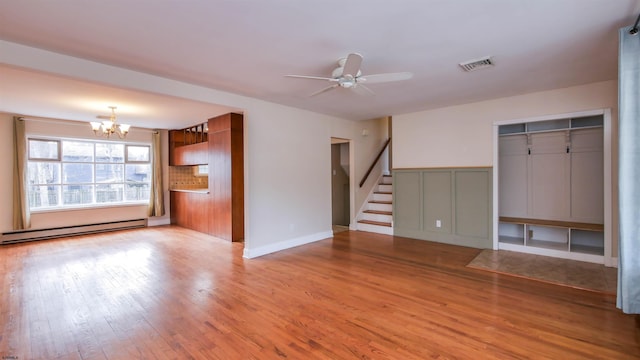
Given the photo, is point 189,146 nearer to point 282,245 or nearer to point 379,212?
point 282,245

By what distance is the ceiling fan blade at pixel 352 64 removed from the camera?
252cm

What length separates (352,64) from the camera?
105 inches

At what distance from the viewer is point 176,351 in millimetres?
2195

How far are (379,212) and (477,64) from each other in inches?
159

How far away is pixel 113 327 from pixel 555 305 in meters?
4.20

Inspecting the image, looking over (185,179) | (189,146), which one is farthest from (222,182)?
(185,179)

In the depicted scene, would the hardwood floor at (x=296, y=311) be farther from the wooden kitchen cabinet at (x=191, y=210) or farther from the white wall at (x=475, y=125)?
the wooden kitchen cabinet at (x=191, y=210)

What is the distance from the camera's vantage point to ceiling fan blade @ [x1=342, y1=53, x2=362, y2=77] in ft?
8.27

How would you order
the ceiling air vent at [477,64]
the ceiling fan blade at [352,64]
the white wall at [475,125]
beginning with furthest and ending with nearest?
the white wall at [475,125]
the ceiling air vent at [477,64]
the ceiling fan blade at [352,64]

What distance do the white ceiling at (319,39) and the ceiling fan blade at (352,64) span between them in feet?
0.68

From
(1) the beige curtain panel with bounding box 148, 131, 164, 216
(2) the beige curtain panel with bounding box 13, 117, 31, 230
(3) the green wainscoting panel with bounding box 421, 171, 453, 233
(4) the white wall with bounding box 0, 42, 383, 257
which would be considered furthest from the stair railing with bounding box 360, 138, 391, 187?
(2) the beige curtain panel with bounding box 13, 117, 31, 230

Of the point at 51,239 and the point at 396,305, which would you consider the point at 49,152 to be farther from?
the point at 396,305

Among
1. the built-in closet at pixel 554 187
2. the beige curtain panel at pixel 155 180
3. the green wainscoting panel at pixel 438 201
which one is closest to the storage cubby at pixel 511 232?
the built-in closet at pixel 554 187

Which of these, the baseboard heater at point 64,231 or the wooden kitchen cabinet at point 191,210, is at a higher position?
the wooden kitchen cabinet at point 191,210
